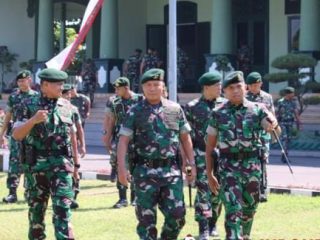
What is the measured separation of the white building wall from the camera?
3456 cm

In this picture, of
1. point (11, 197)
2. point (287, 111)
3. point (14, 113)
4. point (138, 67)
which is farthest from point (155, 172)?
point (138, 67)

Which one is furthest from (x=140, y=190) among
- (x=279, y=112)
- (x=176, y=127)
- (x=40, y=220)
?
(x=279, y=112)

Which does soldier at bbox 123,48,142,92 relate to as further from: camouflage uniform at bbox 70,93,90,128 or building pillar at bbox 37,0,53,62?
camouflage uniform at bbox 70,93,90,128

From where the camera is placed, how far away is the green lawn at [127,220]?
9.98 metres

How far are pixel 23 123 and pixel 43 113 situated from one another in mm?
311

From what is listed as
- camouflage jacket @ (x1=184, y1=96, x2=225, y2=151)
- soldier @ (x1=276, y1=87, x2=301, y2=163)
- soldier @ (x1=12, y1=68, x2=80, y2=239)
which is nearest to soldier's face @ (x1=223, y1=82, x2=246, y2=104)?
camouflage jacket @ (x1=184, y1=96, x2=225, y2=151)

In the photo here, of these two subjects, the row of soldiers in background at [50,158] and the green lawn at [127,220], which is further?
the green lawn at [127,220]

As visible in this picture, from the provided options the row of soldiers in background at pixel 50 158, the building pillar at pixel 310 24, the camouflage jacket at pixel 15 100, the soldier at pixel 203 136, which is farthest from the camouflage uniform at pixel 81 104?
the building pillar at pixel 310 24

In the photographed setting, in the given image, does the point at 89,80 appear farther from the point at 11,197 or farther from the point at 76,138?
the point at 76,138

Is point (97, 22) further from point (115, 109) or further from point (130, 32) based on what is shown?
point (115, 109)

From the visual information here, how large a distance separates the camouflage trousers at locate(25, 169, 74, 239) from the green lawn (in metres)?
1.49

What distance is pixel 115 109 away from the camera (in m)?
12.2

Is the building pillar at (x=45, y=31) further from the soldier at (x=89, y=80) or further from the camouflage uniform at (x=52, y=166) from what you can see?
the camouflage uniform at (x=52, y=166)

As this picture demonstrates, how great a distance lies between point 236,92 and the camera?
805 cm
